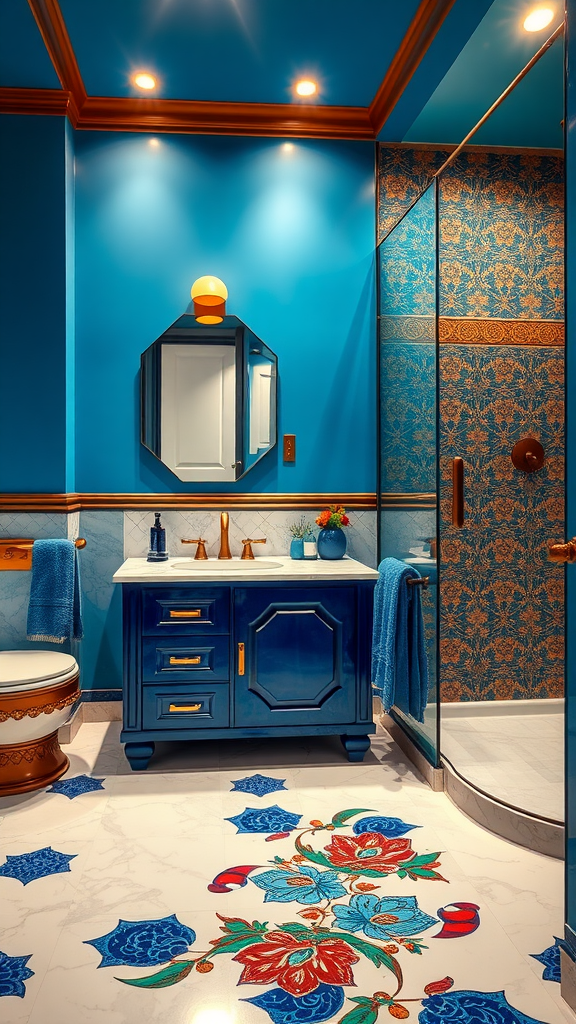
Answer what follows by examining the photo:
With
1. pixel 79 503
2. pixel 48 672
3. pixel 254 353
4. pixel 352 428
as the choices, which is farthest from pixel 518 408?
pixel 48 672

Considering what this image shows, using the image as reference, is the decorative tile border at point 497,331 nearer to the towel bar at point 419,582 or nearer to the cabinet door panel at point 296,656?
the towel bar at point 419,582

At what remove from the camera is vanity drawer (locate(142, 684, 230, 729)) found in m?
2.81

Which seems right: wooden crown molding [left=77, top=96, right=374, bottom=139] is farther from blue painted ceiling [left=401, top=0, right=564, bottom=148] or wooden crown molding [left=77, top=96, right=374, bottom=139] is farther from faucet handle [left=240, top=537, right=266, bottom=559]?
faucet handle [left=240, top=537, right=266, bottom=559]

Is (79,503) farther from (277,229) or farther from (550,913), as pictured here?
(550,913)

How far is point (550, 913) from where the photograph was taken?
73.9 inches

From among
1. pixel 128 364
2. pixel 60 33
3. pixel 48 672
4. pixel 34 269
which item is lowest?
pixel 48 672

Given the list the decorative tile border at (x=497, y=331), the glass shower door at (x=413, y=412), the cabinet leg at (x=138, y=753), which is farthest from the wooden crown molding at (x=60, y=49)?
the cabinet leg at (x=138, y=753)

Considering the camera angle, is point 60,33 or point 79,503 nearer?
point 60,33

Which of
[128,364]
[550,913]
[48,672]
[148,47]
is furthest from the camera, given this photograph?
[128,364]

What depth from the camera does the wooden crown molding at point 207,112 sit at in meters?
3.07

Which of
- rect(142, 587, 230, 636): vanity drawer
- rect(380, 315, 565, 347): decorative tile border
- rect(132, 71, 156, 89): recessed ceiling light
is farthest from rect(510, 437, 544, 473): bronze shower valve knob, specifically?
rect(132, 71, 156, 89): recessed ceiling light

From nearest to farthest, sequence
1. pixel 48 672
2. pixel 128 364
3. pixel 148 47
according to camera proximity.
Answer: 1. pixel 48 672
2. pixel 148 47
3. pixel 128 364

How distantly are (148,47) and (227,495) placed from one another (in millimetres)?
1815

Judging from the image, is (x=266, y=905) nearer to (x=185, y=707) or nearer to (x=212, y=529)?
(x=185, y=707)
